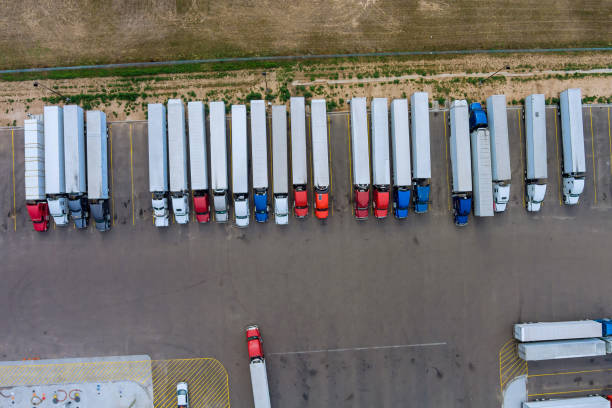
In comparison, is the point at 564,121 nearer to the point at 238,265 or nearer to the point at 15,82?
the point at 238,265

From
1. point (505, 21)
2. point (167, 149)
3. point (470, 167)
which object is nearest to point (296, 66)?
point (167, 149)

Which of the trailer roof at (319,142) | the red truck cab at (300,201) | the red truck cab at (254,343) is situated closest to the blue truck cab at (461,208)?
the trailer roof at (319,142)

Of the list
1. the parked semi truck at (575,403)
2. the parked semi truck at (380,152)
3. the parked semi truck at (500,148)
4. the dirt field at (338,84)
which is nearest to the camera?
the parked semi truck at (380,152)

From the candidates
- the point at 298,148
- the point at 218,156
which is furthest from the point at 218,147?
the point at 298,148

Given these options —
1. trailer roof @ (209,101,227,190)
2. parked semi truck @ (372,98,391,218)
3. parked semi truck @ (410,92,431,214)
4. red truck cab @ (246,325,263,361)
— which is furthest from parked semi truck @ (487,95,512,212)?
red truck cab @ (246,325,263,361)

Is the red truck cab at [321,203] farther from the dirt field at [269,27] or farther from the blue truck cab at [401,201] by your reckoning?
the dirt field at [269,27]
